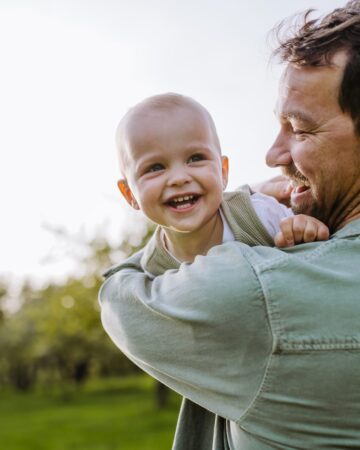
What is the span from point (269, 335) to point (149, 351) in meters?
0.40

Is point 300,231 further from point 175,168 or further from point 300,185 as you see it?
point 175,168

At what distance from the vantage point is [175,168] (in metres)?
2.62

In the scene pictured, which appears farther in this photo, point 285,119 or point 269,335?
point 285,119

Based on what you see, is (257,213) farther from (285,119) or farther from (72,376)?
(72,376)

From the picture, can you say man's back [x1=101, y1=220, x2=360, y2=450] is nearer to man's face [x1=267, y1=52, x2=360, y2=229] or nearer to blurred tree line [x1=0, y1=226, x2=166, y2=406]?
man's face [x1=267, y1=52, x2=360, y2=229]

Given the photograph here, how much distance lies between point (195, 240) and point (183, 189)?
235mm

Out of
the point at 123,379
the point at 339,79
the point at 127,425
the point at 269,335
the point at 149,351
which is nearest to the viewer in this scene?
the point at 269,335

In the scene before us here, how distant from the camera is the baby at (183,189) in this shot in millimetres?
2604

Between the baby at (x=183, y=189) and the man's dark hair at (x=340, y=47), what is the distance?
0.50 m

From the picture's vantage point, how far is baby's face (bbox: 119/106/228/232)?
2.61 metres

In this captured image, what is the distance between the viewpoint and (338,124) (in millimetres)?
2260

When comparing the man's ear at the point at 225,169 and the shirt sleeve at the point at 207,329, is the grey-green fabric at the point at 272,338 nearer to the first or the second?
the shirt sleeve at the point at 207,329

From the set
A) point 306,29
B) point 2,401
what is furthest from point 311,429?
point 2,401

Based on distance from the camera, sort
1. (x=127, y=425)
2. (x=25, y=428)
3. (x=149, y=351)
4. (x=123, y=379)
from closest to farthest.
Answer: (x=149, y=351)
(x=127, y=425)
(x=25, y=428)
(x=123, y=379)
